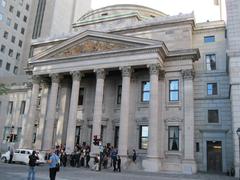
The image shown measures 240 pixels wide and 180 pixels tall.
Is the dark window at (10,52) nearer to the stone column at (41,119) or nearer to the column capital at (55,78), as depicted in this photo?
the stone column at (41,119)

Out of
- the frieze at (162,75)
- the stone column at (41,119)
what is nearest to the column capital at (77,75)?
the stone column at (41,119)

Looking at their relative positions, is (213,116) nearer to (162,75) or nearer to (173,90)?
(173,90)

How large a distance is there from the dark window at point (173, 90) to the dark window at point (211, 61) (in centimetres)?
477

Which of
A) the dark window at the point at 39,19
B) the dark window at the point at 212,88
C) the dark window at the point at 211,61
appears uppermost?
the dark window at the point at 39,19

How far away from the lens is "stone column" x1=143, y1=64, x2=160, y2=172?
26.9 m

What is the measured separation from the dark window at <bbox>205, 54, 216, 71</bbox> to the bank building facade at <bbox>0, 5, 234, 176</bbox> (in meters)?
0.11

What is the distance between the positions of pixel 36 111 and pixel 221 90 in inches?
914

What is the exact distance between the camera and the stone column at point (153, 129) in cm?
2686

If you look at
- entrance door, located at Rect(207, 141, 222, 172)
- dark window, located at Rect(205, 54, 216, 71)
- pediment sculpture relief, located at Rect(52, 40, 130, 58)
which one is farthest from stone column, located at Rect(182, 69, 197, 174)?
pediment sculpture relief, located at Rect(52, 40, 130, 58)

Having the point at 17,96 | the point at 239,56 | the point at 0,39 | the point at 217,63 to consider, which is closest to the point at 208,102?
the point at 217,63

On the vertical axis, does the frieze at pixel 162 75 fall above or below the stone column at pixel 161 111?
above

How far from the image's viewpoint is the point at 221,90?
1252 inches

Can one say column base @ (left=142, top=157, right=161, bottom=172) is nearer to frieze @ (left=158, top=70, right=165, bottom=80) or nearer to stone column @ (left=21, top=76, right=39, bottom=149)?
frieze @ (left=158, top=70, right=165, bottom=80)

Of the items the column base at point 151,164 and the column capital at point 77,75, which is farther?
the column capital at point 77,75
